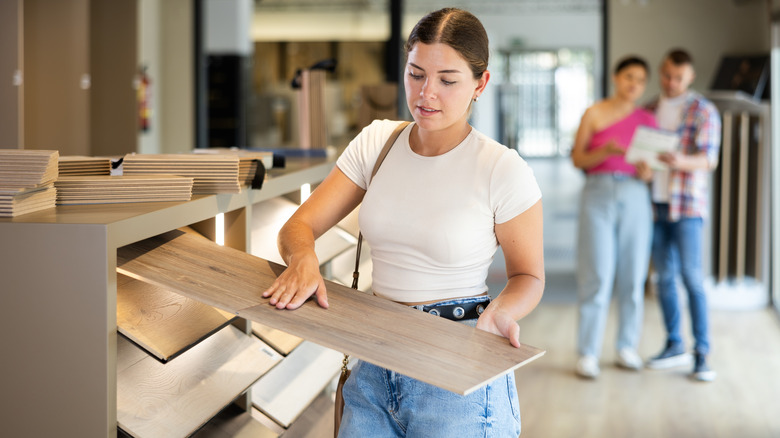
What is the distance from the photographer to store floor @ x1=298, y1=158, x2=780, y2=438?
383 cm

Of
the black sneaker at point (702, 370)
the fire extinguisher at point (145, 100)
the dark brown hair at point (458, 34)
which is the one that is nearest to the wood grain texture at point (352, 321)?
the dark brown hair at point (458, 34)

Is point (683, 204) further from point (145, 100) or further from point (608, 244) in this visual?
point (145, 100)

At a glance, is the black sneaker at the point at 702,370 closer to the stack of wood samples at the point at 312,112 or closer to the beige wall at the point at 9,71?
the stack of wood samples at the point at 312,112

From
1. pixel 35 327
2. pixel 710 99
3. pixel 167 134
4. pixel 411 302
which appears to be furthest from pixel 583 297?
pixel 167 134

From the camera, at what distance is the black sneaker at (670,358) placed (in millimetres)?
4805

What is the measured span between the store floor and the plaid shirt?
0.94m

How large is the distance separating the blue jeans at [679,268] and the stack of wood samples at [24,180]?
3.75 meters

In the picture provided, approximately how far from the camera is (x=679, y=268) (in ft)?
15.6

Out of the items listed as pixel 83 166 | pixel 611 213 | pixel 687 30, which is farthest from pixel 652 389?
pixel 687 30

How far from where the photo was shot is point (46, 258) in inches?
58.6

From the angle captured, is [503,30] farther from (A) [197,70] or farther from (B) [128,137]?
(B) [128,137]

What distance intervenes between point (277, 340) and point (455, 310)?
893mm

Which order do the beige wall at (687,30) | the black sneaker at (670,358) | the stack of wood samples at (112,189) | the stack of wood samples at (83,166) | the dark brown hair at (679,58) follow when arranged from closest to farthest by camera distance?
the stack of wood samples at (112,189) < the stack of wood samples at (83,166) < the dark brown hair at (679,58) < the black sneaker at (670,358) < the beige wall at (687,30)

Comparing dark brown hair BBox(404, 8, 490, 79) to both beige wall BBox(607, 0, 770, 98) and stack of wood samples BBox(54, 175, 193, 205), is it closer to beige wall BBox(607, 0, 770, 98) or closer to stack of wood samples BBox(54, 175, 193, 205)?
stack of wood samples BBox(54, 175, 193, 205)
